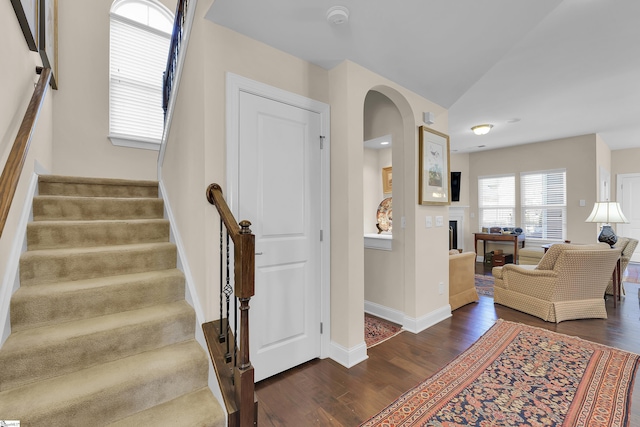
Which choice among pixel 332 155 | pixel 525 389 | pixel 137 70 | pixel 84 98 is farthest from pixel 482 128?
pixel 84 98

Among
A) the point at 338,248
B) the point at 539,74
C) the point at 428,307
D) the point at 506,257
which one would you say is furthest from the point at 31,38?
the point at 506,257

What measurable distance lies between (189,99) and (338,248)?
163cm

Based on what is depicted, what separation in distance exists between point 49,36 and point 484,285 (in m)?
6.35

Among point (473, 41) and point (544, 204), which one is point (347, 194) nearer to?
point (473, 41)

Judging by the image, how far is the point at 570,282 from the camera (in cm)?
322

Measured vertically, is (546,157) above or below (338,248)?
above

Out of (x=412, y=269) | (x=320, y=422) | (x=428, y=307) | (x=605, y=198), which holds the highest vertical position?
(x=605, y=198)

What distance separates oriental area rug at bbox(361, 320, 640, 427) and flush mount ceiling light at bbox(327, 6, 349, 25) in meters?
2.55

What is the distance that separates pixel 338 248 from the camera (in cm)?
246

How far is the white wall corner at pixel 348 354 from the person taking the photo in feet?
7.70

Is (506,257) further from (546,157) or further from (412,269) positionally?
(412,269)

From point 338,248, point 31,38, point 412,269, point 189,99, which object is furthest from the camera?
point 412,269

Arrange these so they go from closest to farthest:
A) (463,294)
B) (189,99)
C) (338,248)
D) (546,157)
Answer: (189,99)
(338,248)
(463,294)
(546,157)

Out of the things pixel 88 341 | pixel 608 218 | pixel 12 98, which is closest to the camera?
pixel 88 341
